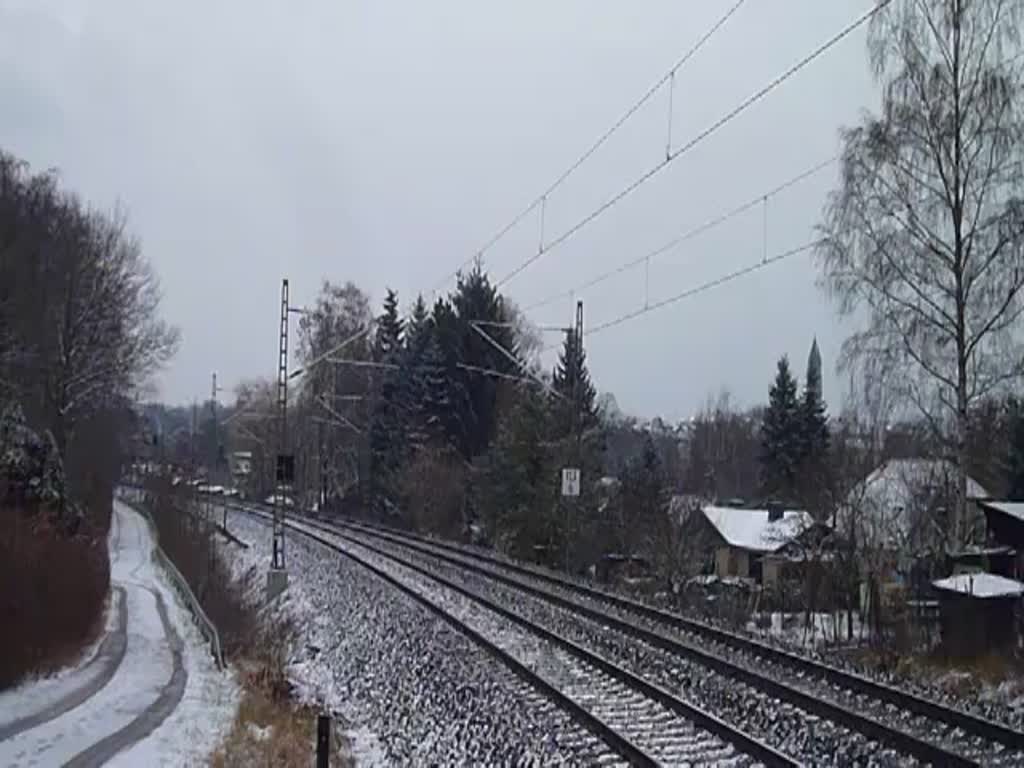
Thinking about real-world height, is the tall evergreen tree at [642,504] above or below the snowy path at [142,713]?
above

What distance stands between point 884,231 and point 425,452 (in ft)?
109

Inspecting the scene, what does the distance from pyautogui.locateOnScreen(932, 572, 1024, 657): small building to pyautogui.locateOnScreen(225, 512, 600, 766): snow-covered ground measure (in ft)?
24.6

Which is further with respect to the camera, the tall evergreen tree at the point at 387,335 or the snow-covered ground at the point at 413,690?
the tall evergreen tree at the point at 387,335

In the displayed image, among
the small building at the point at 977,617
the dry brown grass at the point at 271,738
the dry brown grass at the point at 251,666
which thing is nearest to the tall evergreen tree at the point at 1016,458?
the small building at the point at 977,617

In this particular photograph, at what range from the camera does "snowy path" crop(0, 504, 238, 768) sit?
12172 millimetres

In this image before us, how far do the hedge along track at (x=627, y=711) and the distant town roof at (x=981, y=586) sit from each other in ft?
20.5

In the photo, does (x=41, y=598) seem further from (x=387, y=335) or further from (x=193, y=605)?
(x=387, y=335)

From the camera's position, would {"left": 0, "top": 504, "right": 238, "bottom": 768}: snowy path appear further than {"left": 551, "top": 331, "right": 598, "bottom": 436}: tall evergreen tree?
No

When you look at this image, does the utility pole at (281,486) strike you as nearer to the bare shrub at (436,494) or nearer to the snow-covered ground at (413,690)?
Answer: the snow-covered ground at (413,690)

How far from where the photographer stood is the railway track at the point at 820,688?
11453 mm

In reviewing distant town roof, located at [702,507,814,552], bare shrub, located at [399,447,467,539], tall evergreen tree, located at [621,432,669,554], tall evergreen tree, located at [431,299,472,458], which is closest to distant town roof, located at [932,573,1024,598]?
tall evergreen tree, located at [621,432,669,554]

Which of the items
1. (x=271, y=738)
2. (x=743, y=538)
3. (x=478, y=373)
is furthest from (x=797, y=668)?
Answer: (x=478, y=373)

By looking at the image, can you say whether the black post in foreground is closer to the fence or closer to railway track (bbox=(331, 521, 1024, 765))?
railway track (bbox=(331, 521, 1024, 765))

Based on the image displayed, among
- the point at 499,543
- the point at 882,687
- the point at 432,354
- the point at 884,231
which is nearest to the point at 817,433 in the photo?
the point at 432,354
